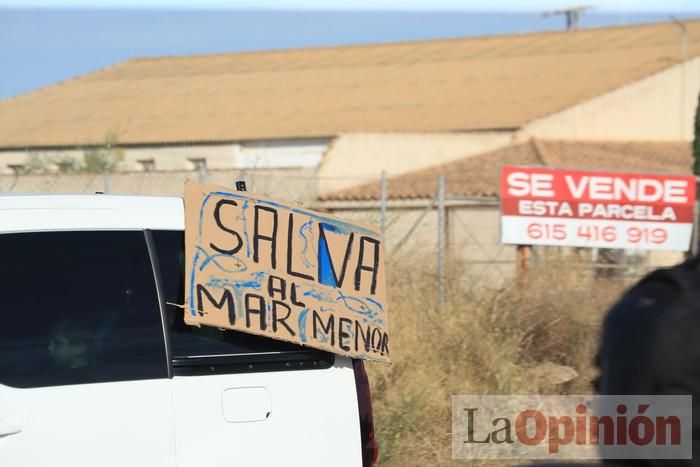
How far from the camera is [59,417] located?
3479 millimetres

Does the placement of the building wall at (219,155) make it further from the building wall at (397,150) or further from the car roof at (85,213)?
the car roof at (85,213)

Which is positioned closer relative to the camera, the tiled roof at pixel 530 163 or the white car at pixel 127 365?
the white car at pixel 127 365

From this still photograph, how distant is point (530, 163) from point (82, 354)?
22.4 m

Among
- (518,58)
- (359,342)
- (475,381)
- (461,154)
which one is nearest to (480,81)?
(518,58)

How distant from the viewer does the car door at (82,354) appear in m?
3.47

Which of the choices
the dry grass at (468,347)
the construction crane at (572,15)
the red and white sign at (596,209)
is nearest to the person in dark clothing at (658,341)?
the dry grass at (468,347)

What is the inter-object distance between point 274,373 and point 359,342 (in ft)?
1.40

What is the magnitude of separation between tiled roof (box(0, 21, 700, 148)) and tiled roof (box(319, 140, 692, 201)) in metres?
1.98

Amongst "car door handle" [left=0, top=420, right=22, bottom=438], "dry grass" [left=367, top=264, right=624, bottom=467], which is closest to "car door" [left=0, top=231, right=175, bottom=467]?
"car door handle" [left=0, top=420, right=22, bottom=438]

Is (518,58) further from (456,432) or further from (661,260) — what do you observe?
(456,432)

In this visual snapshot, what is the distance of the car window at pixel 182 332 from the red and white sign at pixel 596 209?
7650 millimetres

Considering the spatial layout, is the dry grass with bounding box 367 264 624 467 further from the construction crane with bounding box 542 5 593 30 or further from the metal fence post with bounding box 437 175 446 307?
the construction crane with bounding box 542 5 593 30

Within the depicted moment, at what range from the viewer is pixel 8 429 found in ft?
11.2
